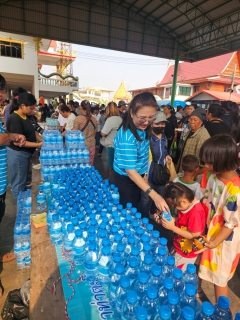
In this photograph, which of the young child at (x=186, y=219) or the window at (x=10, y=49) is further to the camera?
the window at (x=10, y=49)

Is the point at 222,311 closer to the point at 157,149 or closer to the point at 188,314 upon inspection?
the point at 188,314

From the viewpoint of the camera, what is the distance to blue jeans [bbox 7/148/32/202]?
3160 millimetres

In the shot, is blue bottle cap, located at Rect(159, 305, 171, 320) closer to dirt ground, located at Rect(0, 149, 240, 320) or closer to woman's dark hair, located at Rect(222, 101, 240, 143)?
dirt ground, located at Rect(0, 149, 240, 320)

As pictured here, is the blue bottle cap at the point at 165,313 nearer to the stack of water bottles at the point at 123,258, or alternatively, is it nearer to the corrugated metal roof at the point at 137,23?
the stack of water bottles at the point at 123,258

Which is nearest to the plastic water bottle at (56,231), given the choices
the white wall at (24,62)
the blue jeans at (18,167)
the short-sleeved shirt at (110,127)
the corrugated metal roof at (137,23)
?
the blue jeans at (18,167)

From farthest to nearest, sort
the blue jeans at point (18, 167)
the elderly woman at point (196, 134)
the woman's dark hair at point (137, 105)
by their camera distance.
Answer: the elderly woman at point (196, 134), the blue jeans at point (18, 167), the woman's dark hair at point (137, 105)

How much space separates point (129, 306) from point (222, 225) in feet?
3.48

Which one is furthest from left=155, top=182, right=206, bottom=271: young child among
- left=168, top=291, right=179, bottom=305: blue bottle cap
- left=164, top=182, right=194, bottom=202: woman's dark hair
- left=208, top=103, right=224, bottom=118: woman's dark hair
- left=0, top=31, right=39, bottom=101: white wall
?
left=0, top=31, right=39, bottom=101: white wall

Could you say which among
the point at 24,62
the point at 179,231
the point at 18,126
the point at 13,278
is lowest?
→ the point at 13,278

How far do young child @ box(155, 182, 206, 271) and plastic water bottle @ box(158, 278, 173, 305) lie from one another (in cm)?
77

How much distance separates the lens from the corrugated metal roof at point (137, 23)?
9656 mm

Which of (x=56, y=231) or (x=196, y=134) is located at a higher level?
(x=196, y=134)

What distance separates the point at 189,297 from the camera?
99 cm

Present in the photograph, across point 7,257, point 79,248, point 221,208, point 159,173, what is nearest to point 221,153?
point 221,208
